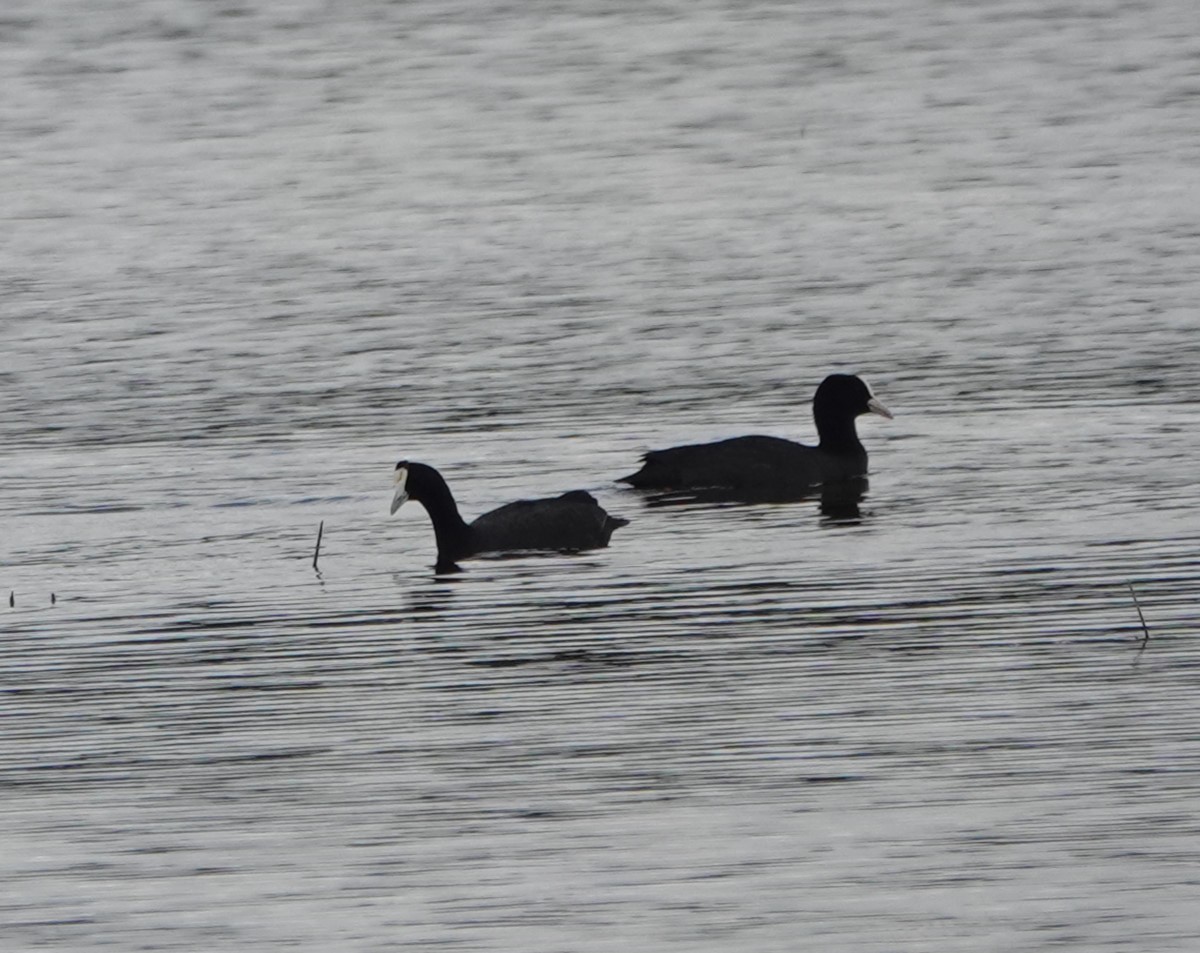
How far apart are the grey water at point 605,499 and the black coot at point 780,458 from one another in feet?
0.75

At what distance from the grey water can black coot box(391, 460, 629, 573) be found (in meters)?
0.18

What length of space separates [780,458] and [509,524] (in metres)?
2.49

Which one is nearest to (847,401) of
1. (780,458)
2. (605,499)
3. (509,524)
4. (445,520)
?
(780,458)

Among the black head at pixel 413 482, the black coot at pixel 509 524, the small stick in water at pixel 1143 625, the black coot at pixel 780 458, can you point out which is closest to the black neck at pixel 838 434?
the black coot at pixel 780 458

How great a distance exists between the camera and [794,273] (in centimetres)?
2327

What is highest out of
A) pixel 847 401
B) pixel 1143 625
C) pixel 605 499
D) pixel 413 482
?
pixel 1143 625

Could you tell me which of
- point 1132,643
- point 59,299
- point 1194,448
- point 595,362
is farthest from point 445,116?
point 1132,643

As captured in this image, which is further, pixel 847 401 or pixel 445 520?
pixel 847 401

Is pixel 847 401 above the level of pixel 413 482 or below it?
below

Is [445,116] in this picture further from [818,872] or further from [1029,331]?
[818,872]

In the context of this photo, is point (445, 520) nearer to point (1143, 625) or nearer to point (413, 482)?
point (413, 482)

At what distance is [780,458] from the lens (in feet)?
54.2

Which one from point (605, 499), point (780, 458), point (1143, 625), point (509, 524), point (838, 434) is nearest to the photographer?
point (1143, 625)

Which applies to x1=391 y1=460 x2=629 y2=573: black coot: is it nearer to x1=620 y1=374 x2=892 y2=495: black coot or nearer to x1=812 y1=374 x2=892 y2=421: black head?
x1=620 y1=374 x2=892 y2=495: black coot
